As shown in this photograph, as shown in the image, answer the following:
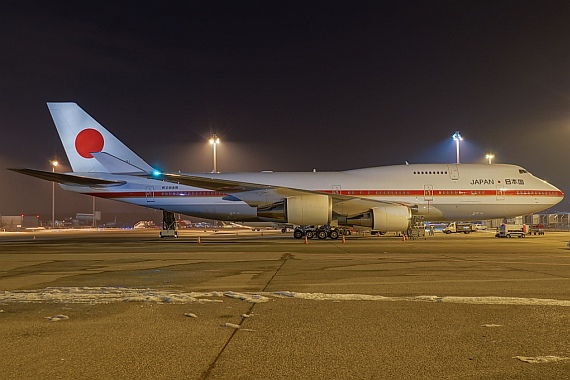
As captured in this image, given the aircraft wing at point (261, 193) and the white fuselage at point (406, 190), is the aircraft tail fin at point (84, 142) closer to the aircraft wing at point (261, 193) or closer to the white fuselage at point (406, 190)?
the white fuselage at point (406, 190)

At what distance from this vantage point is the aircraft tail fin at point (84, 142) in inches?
1167

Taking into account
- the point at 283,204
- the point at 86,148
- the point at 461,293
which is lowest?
the point at 461,293

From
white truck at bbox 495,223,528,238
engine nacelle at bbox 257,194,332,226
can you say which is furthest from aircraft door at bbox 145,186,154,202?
white truck at bbox 495,223,528,238

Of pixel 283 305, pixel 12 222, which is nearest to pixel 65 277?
pixel 283 305

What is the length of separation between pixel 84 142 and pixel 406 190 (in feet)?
64.6

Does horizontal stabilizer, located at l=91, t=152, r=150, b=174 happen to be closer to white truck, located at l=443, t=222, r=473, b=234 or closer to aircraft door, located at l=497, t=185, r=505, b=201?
aircraft door, located at l=497, t=185, r=505, b=201

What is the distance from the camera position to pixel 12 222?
290 feet

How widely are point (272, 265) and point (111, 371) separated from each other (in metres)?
9.09

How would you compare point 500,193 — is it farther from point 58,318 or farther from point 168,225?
point 58,318

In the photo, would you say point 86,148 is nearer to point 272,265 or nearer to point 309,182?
point 309,182

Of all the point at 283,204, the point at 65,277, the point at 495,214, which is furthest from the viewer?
the point at 495,214

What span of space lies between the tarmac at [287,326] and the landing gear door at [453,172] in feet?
58.6

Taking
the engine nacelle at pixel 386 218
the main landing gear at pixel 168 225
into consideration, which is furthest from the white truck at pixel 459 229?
the main landing gear at pixel 168 225

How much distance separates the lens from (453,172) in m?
28.4
